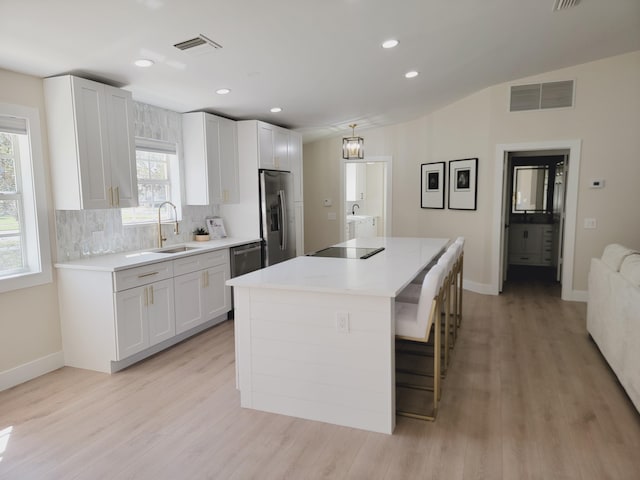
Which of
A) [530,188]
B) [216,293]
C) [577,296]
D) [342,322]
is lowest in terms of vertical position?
[577,296]

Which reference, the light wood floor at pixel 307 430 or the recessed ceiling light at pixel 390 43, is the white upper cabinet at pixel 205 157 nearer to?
the light wood floor at pixel 307 430

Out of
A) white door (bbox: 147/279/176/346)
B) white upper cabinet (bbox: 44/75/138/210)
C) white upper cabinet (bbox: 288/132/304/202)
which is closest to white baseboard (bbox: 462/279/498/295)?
white upper cabinet (bbox: 288/132/304/202)

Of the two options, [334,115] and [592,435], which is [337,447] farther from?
[334,115]

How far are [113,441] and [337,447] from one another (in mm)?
1297

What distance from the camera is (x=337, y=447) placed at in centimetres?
228

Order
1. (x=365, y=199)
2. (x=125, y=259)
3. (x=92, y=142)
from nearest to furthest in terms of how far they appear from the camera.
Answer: (x=92, y=142) < (x=125, y=259) < (x=365, y=199)

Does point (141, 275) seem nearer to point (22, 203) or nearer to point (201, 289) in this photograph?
point (201, 289)

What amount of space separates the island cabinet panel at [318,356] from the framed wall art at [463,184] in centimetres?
395

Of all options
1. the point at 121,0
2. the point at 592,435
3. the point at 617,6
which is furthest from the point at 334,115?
the point at 592,435

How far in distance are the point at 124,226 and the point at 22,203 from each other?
0.94 metres

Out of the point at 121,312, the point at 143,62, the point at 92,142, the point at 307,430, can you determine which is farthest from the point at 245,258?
the point at 307,430

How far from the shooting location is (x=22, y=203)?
3191 millimetres

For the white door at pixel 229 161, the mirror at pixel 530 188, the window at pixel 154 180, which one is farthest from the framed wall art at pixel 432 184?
the window at pixel 154 180

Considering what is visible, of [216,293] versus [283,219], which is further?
[283,219]
